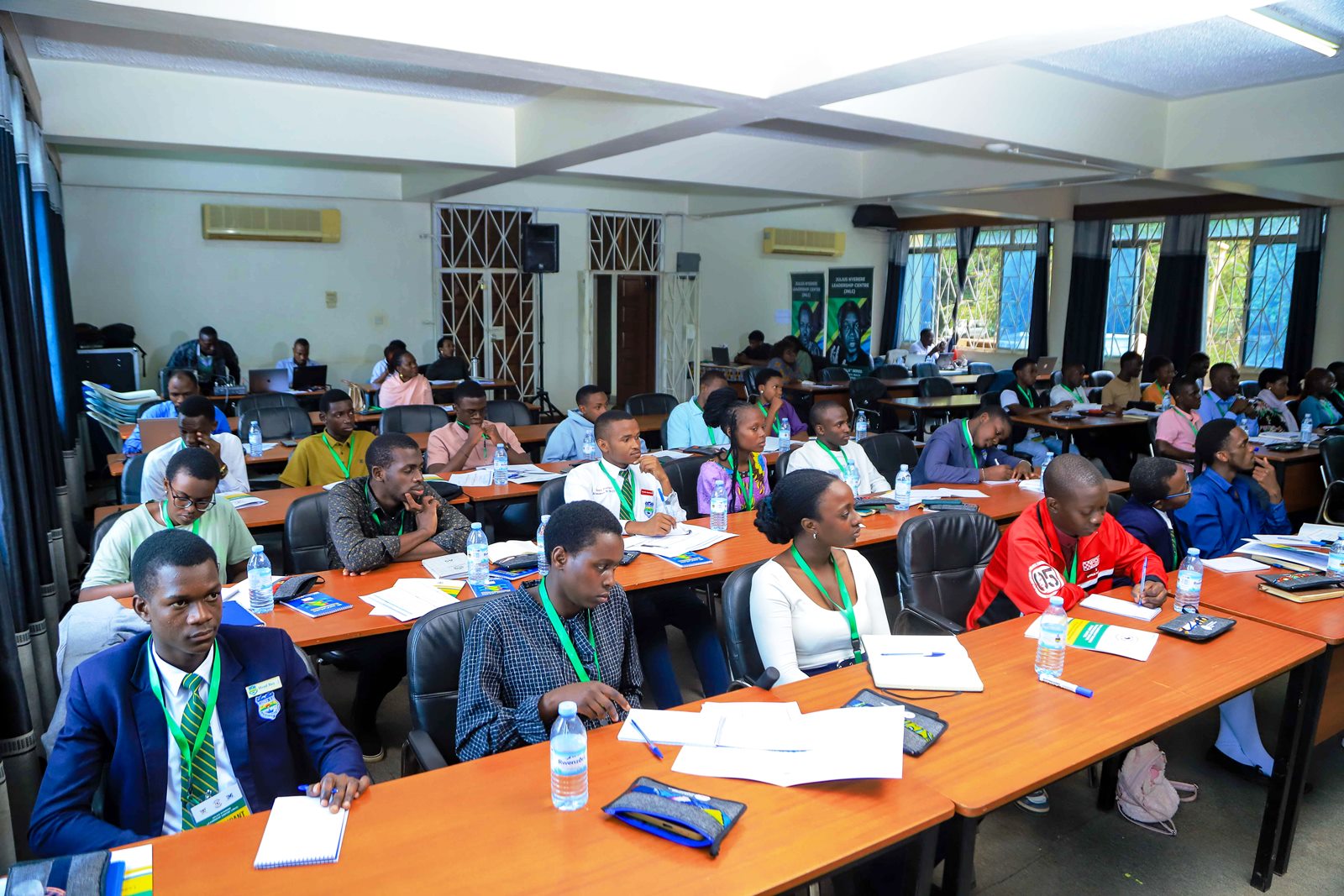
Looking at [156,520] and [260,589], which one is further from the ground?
[156,520]

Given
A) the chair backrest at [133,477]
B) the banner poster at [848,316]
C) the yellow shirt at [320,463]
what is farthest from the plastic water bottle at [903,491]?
the banner poster at [848,316]

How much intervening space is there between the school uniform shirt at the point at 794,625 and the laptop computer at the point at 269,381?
786 cm

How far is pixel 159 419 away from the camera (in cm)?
575

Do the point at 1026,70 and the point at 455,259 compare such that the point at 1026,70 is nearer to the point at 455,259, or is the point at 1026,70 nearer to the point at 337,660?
the point at 337,660

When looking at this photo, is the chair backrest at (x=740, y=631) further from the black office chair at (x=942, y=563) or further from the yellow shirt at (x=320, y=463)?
the yellow shirt at (x=320, y=463)

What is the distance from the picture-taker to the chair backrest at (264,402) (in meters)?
7.30

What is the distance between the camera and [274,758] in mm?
2090

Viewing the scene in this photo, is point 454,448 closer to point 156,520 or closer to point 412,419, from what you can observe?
point 412,419

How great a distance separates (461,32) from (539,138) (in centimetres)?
351

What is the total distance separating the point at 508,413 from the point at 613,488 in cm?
322

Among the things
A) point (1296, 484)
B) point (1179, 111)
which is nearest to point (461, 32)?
point (1179, 111)

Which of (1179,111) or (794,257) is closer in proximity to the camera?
(1179,111)

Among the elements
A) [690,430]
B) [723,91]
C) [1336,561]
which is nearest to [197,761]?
[1336,561]

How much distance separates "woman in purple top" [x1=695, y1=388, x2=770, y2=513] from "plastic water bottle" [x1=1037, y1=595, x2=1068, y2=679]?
2.16 meters
